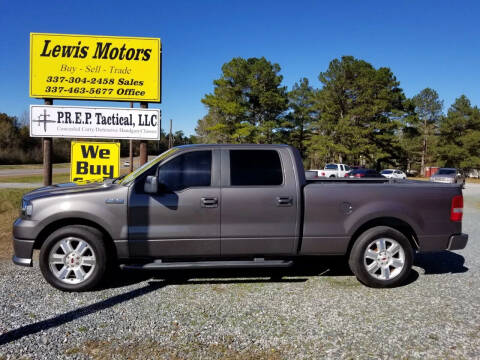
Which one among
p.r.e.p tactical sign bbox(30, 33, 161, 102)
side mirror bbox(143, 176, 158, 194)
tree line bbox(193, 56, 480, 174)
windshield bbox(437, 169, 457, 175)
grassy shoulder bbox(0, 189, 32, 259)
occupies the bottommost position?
grassy shoulder bbox(0, 189, 32, 259)

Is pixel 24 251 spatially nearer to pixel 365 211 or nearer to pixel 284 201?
pixel 284 201

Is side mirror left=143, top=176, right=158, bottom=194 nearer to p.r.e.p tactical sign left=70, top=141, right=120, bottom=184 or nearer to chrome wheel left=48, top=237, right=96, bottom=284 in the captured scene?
chrome wheel left=48, top=237, right=96, bottom=284

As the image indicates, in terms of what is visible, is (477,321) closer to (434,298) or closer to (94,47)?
(434,298)

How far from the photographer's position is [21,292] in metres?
4.22

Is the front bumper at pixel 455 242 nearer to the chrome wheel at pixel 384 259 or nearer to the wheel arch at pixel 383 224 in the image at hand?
the wheel arch at pixel 383 224

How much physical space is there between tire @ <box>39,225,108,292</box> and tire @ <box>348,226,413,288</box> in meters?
3.30

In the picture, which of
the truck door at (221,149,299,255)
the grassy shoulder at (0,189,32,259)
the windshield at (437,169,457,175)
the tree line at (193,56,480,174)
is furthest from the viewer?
the tree line at (193,56,480,174)

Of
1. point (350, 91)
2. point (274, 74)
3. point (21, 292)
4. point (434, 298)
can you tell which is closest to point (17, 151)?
point (274, 74)

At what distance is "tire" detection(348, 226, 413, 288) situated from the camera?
4.47m

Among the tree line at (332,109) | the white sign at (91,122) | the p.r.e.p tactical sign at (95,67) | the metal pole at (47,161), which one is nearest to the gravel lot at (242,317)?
the metal pole at (47,161)

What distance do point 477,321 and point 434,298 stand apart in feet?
2.07

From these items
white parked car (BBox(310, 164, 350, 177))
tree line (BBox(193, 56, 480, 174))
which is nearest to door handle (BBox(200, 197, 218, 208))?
white parked car (BBox(310, 164, 350, 177))

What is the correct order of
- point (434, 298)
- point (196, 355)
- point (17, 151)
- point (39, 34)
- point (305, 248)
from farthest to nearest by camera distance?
point (17, 151) → point (39, 34) → point (305, 248) → point (434, 298) → point (196, 355)

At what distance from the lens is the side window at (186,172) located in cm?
439
